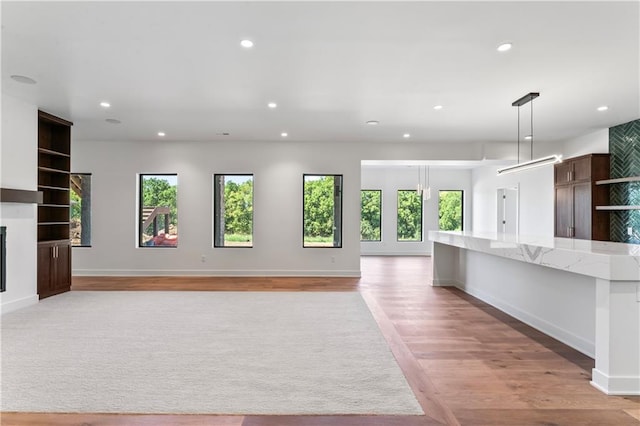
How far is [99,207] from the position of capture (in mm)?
7207

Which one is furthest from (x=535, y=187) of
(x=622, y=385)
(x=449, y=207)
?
(x=622, y=385)

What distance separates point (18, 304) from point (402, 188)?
9.84 metres

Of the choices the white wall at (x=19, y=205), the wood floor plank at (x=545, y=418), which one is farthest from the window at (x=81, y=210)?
the wood floor plank at (x=545, y=418)

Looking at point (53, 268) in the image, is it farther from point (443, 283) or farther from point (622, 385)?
point (622, 385)

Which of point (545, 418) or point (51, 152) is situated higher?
point (51, 152)

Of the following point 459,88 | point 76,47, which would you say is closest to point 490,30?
point 459,88

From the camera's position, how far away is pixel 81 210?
7.30 m

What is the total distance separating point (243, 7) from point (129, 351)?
297cm

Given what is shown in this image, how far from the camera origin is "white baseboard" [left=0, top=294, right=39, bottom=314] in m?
4.40

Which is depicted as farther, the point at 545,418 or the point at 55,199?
the point at 55,199

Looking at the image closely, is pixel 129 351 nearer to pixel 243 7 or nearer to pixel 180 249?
pixel 243 7

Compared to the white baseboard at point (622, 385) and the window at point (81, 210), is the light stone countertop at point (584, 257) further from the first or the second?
the window at point (81, 210)

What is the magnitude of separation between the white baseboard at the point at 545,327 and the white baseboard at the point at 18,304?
6232mm

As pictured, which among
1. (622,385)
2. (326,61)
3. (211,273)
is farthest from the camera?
(211,273)
